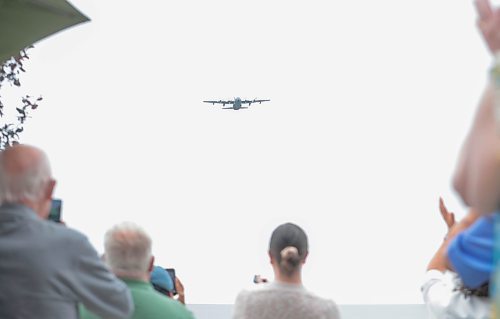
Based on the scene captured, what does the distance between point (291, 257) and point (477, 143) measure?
90.0 inches

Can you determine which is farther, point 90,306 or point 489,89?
point 90,306

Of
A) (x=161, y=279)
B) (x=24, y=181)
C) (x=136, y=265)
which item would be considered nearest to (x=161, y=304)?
(x=136, y=265)

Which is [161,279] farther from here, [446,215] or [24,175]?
[446,215]

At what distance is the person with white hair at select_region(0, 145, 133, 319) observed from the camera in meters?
2.87

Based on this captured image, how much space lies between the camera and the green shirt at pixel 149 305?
3471 mm

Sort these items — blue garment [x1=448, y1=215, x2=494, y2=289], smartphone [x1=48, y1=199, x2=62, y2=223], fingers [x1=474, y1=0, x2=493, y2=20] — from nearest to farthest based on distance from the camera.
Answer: fingers [x1=474, y1=0, x2=493, y2=20]
blue garment [x1=448, y1=215, x2=494, y2=289]
smartphone [x1=48, y1=199, x2=62, y2=223]

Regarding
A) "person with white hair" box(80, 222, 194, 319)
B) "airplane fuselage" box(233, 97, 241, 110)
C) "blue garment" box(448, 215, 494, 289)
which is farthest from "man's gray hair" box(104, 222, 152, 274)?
"airplane fuselage" box(233, 97, 241, 110)

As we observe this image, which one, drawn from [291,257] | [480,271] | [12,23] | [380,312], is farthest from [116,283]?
[380,312]

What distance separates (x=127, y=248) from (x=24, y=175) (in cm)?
65

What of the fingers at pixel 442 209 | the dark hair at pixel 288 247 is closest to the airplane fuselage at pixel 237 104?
the dark hair at pixel 288 247

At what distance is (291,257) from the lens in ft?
12.4

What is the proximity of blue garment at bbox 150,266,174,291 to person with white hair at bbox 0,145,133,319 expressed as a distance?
1.55 meters

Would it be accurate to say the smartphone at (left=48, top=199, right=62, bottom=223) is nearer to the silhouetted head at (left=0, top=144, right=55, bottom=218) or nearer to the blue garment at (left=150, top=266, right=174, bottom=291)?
the silhouetted head at (left=0, top=144, right=55, bottom=218)

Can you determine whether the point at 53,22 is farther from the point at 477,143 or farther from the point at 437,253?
the point at 477,143
